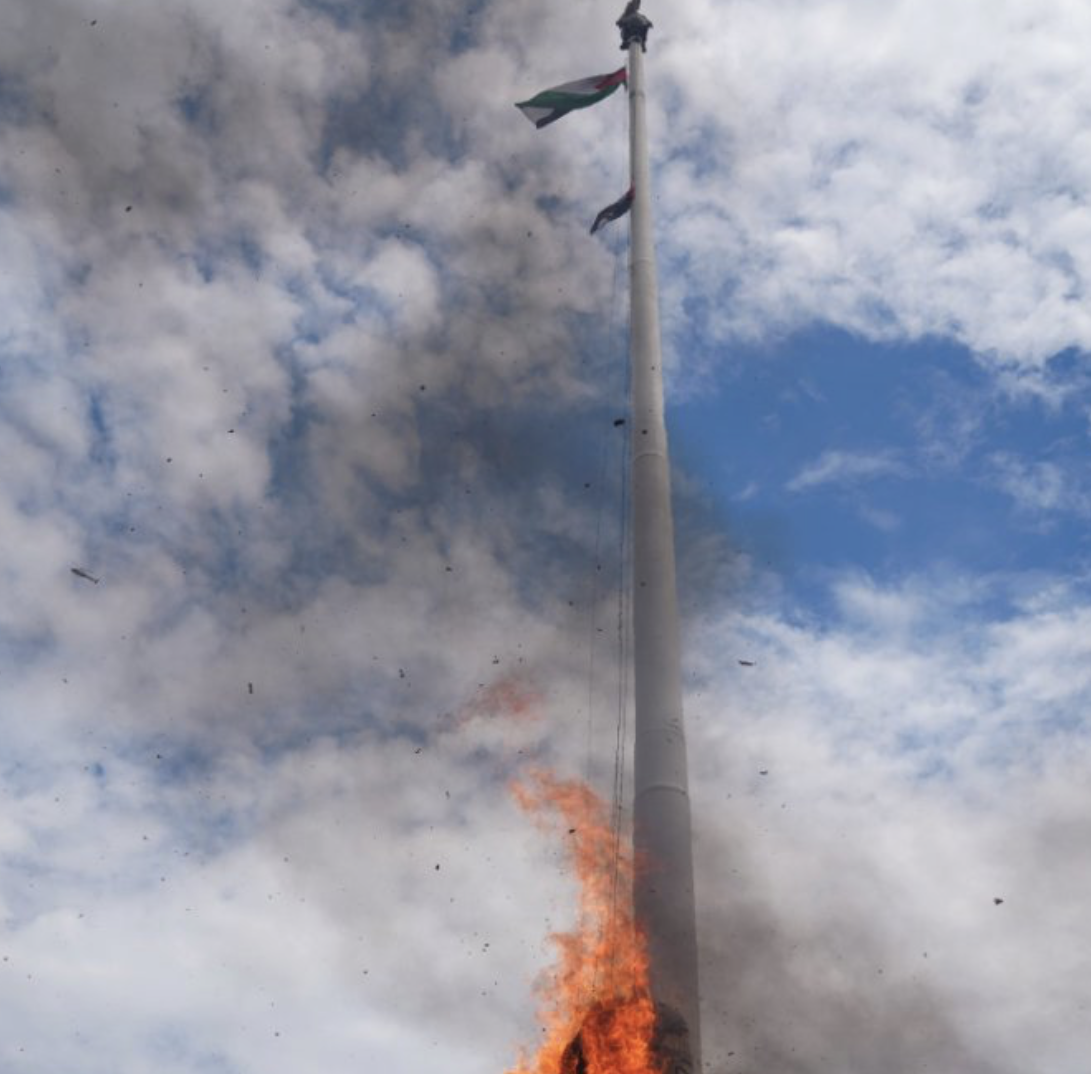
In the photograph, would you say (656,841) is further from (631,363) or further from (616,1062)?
(631,363)

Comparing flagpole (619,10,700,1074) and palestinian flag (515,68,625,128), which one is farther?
palestinian flag (515,68,625,128)

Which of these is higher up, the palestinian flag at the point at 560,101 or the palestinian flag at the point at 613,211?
the palestinian flag at the point at 560,101

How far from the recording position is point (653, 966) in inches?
1679

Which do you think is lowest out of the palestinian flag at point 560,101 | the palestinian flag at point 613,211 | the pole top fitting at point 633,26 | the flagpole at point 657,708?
the flagpole at point 657,708

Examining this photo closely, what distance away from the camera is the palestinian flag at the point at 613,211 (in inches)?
2584

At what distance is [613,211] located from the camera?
65.6 m

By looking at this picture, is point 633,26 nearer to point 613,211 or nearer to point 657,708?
point 613,211

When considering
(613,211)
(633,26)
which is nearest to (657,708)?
(613,211)

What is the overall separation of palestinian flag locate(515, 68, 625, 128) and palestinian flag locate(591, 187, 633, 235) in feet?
23.6

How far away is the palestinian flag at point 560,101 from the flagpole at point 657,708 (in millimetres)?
5937

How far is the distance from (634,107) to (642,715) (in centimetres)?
3957

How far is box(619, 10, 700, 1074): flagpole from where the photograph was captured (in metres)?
42.6

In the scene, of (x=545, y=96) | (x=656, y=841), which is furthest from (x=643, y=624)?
(x=545, y=96)

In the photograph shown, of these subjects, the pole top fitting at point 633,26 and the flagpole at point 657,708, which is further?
the pole top fitting at point 633,26
